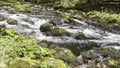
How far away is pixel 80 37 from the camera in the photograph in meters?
12.9

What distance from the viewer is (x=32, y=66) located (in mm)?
6867

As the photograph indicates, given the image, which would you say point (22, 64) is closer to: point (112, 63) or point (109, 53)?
point (112, 63)

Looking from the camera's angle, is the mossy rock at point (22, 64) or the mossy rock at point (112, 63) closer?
the mossy rock at point (22, 64)

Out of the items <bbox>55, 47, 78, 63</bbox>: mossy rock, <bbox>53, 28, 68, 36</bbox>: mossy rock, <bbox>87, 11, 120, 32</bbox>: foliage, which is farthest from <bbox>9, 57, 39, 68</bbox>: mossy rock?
<bbox>87, 11, 120, 32</bbox>: foliage

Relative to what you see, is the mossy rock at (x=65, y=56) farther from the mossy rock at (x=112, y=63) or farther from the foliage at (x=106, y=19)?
the foliage at (x=106, y=19)

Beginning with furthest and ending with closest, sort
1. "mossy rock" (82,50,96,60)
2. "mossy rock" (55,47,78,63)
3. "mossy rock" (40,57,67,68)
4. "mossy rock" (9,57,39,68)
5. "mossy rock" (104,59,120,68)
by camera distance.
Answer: "mossy rock" (82,50,96,60) → "mossy rock" (104,59,120,68) → "mossy rock" (55,47,78,63) → "mossy rock" (40,57,67,68) → "mossy rock" (9,57,39,68)

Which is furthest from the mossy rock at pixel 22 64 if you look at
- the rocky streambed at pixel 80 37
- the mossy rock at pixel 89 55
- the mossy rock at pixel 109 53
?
the mossy rock at pixel 109 53

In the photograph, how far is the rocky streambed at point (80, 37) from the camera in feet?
31.1

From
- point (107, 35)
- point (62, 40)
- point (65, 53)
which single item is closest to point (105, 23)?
point (107, 35)

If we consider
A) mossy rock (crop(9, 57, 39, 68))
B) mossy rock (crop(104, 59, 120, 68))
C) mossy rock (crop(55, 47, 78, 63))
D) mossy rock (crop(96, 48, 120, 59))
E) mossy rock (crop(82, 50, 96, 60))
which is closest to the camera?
mossy rock (crop(9, 57, 39, 68))

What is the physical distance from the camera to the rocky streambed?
9469 millimetres

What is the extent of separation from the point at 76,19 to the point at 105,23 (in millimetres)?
2188

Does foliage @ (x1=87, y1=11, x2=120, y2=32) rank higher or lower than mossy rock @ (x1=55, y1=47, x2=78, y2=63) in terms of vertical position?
lower

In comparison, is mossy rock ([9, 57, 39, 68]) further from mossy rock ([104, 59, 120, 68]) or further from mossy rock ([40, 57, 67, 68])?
mossy rock ([104, 59, 120, 68])
